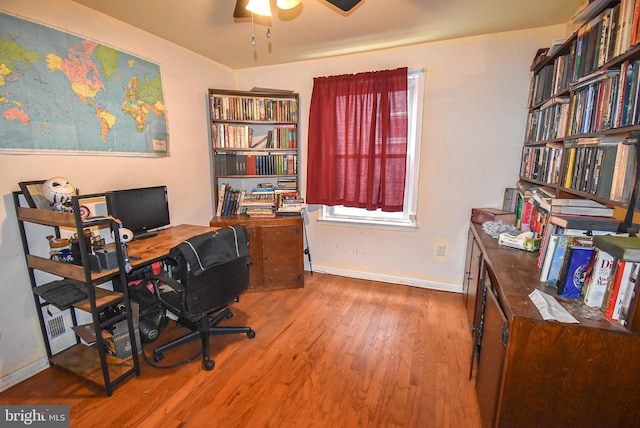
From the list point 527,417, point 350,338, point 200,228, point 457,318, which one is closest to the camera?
point 527,417

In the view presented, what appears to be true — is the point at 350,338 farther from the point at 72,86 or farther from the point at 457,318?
the point at 72,86

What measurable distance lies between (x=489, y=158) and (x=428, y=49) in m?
1.18

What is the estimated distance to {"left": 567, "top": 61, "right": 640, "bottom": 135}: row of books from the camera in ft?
3.67

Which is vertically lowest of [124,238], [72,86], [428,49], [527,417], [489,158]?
[527,417]

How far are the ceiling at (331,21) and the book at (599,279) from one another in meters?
1.79

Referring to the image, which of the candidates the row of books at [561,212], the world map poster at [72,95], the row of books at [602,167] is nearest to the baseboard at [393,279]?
the row of books at [561,212]

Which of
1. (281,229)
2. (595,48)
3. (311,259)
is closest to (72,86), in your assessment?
(281,229)

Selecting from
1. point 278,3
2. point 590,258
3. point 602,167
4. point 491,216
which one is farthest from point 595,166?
point 278,3

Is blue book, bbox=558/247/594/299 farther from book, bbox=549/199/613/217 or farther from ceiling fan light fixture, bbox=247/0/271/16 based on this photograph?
ceiling fan light fixture, bbox=247/0/271/16

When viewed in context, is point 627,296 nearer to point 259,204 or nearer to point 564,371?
point 564,371

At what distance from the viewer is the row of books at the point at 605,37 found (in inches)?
44.4

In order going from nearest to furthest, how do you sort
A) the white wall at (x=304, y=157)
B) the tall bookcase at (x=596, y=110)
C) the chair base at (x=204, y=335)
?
the tall bookcase at (x=596, y=110)
the white wall at (x=304, y=157)
the chair base at (x=204, y=335)

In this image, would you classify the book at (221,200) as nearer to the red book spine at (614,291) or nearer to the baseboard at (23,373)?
the baseboard at (23,373)

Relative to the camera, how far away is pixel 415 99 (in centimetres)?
279
